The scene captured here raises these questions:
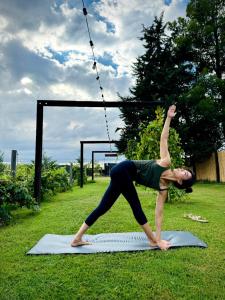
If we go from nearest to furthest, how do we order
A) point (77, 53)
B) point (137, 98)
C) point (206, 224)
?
point (206, 224) → point (77, 53) → point (137, 98)

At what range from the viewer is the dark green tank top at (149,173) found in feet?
11.4

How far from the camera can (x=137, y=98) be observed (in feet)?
68.6

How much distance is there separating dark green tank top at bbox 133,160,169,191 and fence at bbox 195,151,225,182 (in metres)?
15.0

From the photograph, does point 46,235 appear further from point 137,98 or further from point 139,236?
point 137,98

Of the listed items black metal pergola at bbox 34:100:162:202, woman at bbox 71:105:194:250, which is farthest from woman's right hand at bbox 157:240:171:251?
black metal pergola at bbox 34:100:162:202

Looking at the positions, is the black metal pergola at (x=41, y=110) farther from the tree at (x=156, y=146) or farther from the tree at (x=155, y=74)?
the tree at (x=155, y=74)

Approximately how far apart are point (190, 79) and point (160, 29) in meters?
4.40

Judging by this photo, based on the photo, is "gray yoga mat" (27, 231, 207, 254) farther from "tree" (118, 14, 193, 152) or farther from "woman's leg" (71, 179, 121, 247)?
"tree" (118, 14, 193, 152)

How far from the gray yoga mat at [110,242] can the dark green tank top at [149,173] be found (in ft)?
2.49

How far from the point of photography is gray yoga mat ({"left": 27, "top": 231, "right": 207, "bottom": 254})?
3.57 metres

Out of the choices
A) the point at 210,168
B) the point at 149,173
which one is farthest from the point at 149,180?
the point at 210,168

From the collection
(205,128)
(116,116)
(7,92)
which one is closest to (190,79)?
(205,128)

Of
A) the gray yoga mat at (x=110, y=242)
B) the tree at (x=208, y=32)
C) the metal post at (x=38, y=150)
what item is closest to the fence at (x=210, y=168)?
the tree at (x=208, y=32)

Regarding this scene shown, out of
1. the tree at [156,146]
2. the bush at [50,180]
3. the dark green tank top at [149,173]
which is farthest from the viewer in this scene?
the bush at [50,180]
